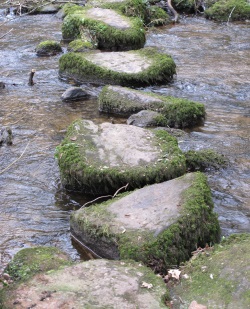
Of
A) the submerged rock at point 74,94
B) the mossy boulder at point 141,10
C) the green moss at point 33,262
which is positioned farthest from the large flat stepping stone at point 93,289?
the mossy boulder at point 141,10

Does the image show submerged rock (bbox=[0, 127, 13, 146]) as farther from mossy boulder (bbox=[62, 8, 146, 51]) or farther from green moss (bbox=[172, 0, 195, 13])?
green moss (bbox=[172, 0, 195, 13])

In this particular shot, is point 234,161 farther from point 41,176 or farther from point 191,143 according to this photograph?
point 41,176

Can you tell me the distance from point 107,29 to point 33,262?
21.6ft

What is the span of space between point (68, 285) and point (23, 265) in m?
0.48

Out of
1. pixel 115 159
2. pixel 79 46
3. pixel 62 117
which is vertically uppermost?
pixel 79 46

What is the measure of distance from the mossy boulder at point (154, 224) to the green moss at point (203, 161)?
3.05 feet

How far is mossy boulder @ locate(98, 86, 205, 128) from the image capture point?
21.6ft

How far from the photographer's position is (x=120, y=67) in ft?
26.6

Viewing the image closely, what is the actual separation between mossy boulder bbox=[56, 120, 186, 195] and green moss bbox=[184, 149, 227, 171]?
227mm

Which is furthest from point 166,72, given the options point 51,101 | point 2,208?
point 2,208

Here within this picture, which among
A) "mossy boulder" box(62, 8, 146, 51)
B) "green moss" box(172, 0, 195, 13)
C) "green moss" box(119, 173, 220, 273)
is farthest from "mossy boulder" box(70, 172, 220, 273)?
"green moss" box(172, 0, 195, 13)

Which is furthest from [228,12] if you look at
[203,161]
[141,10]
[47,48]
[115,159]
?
[115,159]

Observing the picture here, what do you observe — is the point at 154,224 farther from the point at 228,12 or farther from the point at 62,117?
the point at 228,12

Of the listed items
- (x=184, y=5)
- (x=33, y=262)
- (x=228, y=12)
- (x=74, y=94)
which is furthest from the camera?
(x=184, y=5)
